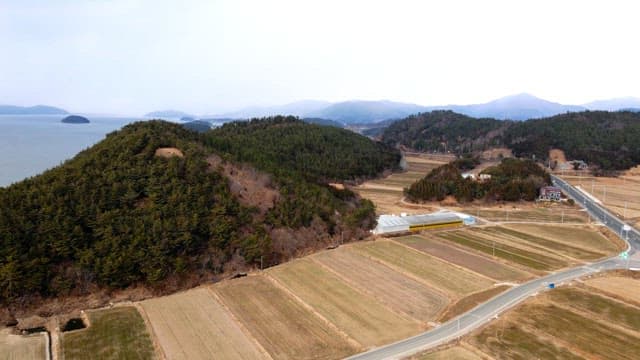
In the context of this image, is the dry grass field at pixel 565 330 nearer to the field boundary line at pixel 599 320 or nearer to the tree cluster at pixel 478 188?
the field boundary line at pixel 599 320

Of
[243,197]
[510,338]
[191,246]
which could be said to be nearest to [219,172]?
[243,197]

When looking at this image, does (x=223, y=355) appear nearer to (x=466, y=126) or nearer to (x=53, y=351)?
(x=53, y=351)

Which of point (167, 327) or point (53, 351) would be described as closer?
point (53, 351)

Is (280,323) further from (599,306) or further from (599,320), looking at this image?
(599,306)

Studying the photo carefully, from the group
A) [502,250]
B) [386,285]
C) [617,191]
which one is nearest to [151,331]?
[386,285]

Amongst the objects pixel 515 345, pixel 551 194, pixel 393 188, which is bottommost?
pixel 515 345

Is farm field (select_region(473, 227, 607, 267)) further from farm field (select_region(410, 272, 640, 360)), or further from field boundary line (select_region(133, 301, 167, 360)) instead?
field boundary line (select_region(133, 301, 167, 360))
